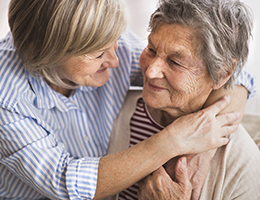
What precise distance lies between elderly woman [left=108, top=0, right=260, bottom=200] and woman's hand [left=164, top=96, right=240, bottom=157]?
88 millimetres

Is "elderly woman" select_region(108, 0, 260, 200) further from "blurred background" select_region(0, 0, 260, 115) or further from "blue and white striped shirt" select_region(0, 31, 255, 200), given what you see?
"blurred background" select_region(0, 0, 260, 115)

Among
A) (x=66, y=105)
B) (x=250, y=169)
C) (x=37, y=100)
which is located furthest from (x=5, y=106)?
(x=250, y=169)

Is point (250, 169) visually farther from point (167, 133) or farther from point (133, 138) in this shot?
point (133, 138)

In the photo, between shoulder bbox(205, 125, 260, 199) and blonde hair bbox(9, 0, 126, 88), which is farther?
shoulder bbox(205, 125, 260, 199)

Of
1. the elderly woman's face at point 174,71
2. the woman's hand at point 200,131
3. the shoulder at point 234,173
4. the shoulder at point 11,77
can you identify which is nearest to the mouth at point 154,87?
the elderly woman's face at point 174,71

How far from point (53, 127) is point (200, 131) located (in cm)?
82

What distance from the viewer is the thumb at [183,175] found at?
1.29 metres

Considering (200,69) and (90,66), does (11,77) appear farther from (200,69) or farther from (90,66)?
(200,69)

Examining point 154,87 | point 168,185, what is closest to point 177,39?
point 154,87

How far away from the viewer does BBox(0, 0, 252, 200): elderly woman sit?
1188 millimetres

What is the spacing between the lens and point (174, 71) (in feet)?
4.18

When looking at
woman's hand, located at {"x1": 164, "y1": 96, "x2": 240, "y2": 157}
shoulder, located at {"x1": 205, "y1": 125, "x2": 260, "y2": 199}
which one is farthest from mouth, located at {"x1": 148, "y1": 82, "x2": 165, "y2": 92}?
shoulder, located at {"x1": 205, "y1": 125, "x2": 260, "y2": 199}

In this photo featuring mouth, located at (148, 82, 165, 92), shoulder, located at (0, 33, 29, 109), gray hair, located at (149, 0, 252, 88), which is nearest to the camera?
gray hair, located at (149, 0, 252, 88)

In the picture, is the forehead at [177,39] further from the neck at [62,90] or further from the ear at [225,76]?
the neck at [62,90]
